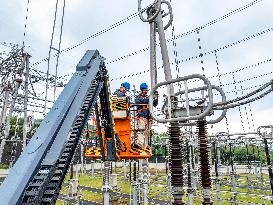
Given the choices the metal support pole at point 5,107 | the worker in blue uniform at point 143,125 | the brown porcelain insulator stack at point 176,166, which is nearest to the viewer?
the brown porcelain insulator stack at point 176,166

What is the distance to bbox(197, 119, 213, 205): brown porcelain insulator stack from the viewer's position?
13.3ft

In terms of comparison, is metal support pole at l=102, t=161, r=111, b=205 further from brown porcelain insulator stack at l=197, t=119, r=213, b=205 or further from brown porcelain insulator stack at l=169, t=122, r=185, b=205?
brown porcelain insulator stack at l=169, t=122, r=185, b=205

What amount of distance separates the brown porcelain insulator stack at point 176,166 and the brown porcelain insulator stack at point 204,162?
2.16 ft

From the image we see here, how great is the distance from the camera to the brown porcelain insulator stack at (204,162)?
405 cm

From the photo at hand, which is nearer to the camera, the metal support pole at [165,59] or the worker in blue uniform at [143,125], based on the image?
the metal support pole at [165,59]

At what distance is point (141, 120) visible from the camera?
732 centimetres

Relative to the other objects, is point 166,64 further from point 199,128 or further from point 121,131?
point 121,131

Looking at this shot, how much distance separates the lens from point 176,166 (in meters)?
3.75

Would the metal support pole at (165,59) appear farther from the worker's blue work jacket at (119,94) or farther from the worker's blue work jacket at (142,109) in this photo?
the worker's blue work jacket at (119,94)

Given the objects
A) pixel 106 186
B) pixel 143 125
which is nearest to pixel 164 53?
pixel 143 125

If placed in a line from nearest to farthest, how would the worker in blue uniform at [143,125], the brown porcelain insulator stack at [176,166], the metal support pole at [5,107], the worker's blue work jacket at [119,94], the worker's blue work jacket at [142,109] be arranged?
the brown porcelain insulator stack at [176,166], the worker in blue uniform at [143,125], the worker's blue work jacket at [142,109], the worker's blue work jacket at [119,94], the metal support pole at [5,107]

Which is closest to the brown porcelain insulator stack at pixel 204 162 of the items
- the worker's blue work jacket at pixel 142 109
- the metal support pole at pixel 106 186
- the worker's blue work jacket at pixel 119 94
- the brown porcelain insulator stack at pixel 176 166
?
the brown porcelain insulator stack at pixel 176 166

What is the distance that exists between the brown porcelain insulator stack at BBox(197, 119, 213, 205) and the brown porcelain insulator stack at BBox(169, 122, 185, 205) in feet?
2.16

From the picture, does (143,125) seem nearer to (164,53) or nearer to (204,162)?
(204,162)
